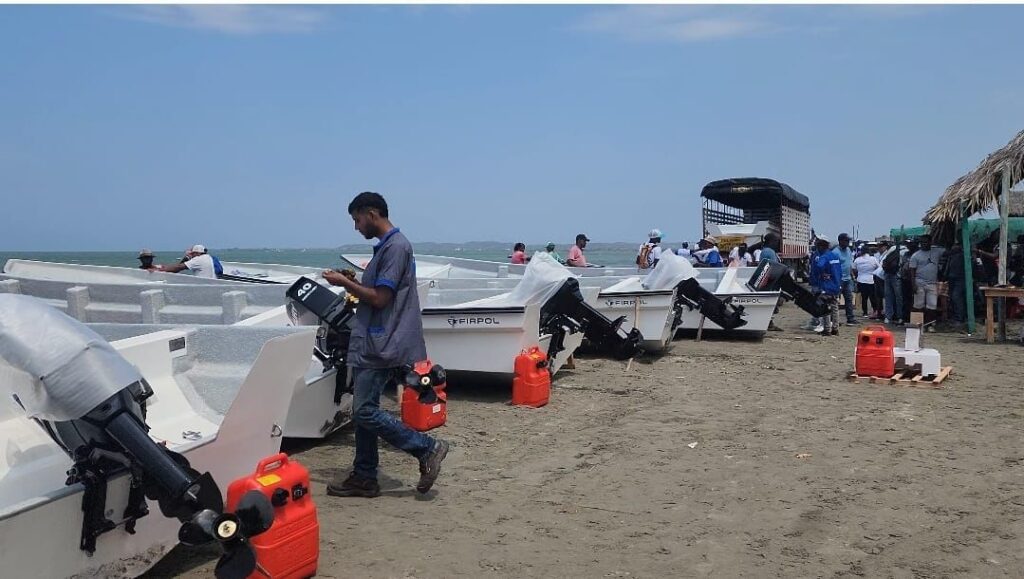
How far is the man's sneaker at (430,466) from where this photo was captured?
4.61 metres

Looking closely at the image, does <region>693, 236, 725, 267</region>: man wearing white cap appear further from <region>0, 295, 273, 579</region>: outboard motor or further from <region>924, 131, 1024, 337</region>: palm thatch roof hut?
<region>0, 295, 273, 579</region>: outboard motor

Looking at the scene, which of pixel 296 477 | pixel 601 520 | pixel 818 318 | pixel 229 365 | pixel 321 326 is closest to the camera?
pixel 296 477

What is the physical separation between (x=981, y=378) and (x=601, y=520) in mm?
6408

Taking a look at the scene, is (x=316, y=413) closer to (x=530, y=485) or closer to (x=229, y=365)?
(x=229, y=365)

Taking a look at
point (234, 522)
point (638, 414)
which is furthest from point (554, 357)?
point (234, 522)

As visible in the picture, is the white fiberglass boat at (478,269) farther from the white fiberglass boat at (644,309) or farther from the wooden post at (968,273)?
the wooden post at (968,273)

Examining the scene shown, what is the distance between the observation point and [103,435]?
3.15 metres

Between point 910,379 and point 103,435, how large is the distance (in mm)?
7935

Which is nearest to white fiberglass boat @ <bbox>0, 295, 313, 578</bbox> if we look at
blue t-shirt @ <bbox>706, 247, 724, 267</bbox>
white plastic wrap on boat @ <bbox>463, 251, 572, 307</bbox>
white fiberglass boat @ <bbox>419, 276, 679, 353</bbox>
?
white plastic wrap on boat @ <bbox>463, 251, 572, 307</bbox>

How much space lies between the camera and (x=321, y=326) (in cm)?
578

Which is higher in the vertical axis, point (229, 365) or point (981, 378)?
point (229, 365)

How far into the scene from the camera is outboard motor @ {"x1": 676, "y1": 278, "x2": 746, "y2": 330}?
11586 millimetres

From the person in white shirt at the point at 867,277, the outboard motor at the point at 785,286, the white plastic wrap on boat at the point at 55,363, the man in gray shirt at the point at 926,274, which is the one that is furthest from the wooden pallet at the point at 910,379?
the white plastic wrap on boat at the point at 55,363

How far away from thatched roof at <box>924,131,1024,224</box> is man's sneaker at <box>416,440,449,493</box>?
10.5 m
